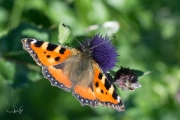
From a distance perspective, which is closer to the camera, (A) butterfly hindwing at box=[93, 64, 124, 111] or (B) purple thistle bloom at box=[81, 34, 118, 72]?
(A) butterfly hindwing at box=[93, 64, 124, 111]

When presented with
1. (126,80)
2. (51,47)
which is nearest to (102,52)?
(126,80)

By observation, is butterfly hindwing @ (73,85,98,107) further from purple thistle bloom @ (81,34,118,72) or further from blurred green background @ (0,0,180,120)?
blurred green background @ (0,0,180,120)

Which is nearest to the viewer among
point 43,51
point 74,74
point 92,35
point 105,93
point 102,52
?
→ point 105,93

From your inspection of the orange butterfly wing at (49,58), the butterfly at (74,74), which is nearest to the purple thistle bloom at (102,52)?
the butterfly at (74,74)

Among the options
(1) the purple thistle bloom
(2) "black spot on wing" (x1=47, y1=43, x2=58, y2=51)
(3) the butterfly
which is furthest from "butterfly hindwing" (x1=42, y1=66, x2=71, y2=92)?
(1) the purple thistle bloom

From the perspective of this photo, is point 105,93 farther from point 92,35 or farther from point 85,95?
point 92,35
